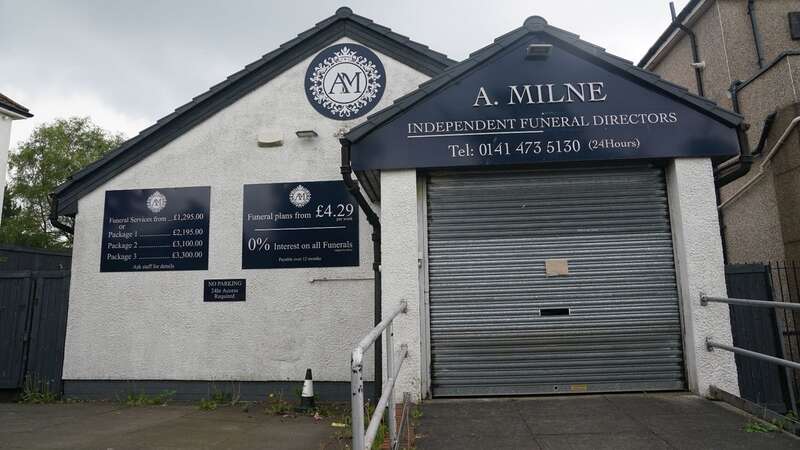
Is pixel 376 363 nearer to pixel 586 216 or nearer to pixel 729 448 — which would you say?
pixel 586 216

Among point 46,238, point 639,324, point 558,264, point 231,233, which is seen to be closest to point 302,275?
point 231,233

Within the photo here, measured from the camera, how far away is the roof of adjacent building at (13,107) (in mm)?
12408

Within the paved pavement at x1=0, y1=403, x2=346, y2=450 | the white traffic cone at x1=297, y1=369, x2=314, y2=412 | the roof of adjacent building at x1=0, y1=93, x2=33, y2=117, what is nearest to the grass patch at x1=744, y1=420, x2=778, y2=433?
the paved pavement at x1=0, y1=403, x2=346, y2=450

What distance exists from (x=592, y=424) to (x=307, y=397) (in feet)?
12.6

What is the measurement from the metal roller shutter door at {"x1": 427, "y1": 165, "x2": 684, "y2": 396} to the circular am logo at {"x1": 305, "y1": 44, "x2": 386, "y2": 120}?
280 cm

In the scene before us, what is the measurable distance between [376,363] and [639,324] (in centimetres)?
338

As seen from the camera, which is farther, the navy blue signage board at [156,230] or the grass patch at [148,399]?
the navy blue signage board at [156,230]

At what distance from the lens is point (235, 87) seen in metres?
8.15

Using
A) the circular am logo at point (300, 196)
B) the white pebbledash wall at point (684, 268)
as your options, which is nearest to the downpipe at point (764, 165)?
the white pebbledash wall at point (684, 268)

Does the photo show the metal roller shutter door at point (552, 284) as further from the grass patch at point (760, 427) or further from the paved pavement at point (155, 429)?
the paved pavement at point (155, 429)

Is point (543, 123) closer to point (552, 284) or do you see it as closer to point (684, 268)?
point (552, 284)

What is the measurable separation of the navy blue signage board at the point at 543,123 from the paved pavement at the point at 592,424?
2.49 m

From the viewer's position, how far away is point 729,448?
362cm

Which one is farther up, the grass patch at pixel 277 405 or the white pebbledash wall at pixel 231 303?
the white pebbledash wall at pixel 231 303
